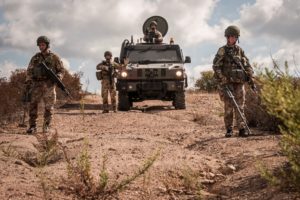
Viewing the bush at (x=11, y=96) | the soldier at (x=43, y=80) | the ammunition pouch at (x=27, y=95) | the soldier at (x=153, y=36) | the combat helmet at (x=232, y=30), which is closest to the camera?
the combat helmet at (x=232, y=30)

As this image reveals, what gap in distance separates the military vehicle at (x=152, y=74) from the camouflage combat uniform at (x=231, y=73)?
5057mm

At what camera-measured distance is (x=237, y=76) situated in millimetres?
7145

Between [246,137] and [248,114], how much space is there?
1748mm

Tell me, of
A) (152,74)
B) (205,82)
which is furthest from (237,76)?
(205,82)

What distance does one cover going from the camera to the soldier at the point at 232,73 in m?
7.16

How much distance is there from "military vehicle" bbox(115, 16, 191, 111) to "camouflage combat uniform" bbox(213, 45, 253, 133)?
5.06 m

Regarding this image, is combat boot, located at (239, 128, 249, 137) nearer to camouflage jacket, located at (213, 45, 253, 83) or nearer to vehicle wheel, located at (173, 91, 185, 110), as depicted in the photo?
camouflage jacket, located at (213, 45, 253, 83)

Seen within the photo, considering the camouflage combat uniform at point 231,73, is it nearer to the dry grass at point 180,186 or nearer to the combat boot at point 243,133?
the combat boot at point 243,133

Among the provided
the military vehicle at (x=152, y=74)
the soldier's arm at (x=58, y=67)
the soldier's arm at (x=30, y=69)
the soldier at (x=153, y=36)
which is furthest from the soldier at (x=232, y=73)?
the soldier at (x=153, y=36)

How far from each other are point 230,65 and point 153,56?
573cm

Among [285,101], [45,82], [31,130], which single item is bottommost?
[31,130]

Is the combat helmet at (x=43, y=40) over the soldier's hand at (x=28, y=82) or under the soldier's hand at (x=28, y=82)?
over

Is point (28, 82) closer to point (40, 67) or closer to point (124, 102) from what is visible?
point (40, 67)

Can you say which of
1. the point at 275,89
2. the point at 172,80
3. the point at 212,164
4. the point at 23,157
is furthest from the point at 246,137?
the point at 172,80
